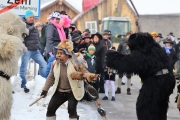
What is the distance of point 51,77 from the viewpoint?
21.8 ft

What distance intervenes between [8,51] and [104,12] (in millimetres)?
32005

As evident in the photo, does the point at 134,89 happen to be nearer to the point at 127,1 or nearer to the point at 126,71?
the point at 126,71

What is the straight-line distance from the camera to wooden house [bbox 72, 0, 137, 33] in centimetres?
3553

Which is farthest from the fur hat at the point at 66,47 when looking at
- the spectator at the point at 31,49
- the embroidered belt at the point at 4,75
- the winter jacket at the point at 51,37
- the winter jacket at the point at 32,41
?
the winter jacket at the point at 32,41

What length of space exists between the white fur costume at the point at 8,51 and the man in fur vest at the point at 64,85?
134cm

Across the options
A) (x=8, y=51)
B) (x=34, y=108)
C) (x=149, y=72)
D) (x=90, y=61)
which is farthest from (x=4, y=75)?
(x=90, y=61)

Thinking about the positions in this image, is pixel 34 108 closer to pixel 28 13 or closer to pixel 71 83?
pixel 28 13

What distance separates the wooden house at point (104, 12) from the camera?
3553 centimetres

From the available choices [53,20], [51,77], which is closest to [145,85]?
[51,77]

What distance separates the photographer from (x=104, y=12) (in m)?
36.4

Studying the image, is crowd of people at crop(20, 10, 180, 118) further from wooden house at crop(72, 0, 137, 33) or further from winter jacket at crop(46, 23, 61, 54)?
wooden house at crop(72, 0, 137, 33)

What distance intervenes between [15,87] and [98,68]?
2.99m

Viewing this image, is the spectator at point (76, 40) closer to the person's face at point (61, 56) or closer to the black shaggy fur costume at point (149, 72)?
the person's face at point (61, 56)

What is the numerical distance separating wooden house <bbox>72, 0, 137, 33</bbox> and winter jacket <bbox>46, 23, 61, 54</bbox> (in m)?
25.9
